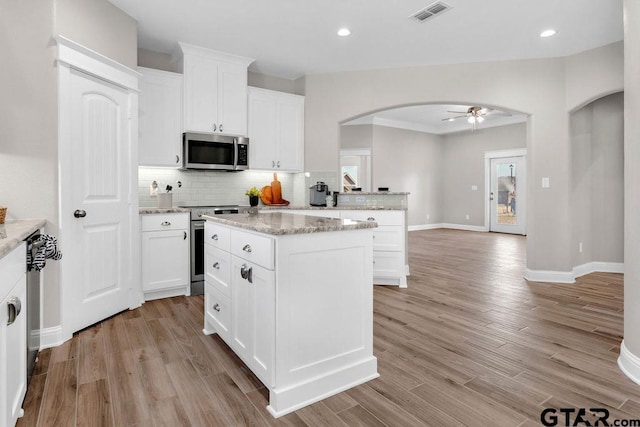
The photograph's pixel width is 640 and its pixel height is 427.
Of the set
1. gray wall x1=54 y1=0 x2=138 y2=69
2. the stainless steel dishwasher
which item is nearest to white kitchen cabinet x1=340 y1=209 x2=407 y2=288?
gray wall x1=54 y1=0 x2=138 y2=69

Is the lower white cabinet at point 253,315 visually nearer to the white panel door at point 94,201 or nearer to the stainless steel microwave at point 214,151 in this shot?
the white panel door at point 94,201

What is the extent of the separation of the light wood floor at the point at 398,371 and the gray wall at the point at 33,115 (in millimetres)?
729

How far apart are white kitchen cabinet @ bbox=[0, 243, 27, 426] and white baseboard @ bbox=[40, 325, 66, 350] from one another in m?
0.86

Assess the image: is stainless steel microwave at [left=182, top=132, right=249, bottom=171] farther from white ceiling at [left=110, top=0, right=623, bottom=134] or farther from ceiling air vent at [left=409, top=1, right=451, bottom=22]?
ceiling air vent at [left=409, top=1, right=451, bottom=22]

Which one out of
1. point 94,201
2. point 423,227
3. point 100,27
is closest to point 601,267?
point 423,227

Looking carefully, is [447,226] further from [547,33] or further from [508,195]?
[547,33]

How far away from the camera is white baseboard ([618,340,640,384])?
2029 millimetres

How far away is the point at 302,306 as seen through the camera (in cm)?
181

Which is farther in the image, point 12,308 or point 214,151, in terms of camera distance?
point 214,151

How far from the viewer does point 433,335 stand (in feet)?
8.73

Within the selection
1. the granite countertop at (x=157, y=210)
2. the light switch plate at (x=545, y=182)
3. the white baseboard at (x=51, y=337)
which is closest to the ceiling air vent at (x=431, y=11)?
the light switch plate at (x=545, y=182)

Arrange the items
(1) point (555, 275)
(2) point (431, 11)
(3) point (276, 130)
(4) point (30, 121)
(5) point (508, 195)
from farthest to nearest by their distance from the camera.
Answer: (5) point (508, 195) < (3) point (276, 130) < (1) point (555, 275) < (2) point (431, 11) < (4) point (30, 121)

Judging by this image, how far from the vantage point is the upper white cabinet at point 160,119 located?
3.78 metres

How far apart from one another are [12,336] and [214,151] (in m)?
3.01
